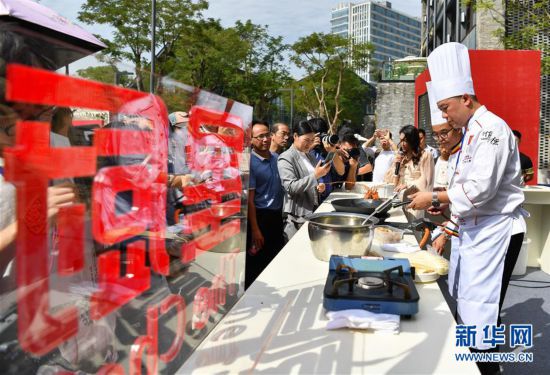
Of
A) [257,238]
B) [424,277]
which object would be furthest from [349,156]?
[424,277]

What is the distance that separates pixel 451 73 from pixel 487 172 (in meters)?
0.61

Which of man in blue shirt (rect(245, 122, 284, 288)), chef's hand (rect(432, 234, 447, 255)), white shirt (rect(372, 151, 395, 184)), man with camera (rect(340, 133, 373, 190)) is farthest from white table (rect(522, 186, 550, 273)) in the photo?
man in blue shirt (rect(245, 122, 284, 288))

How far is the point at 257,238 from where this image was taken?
3461 millimetres

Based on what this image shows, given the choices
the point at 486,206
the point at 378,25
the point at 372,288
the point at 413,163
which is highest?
the point at 378,25

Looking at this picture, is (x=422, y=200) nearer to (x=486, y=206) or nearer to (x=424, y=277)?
(x=486, y=206)

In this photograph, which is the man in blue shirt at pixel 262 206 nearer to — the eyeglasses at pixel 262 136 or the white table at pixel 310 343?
the eyeglasses at pixel 262 136

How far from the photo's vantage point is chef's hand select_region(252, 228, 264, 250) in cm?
343

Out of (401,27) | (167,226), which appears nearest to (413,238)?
(167,226)

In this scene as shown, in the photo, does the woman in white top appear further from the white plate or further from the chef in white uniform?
the white plate

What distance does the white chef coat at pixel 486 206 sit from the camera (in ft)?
7.18

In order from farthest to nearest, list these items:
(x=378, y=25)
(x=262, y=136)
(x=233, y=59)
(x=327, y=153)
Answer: (x=378, y=25) < (x=233, y=59) < (x=327, y=153) < (x=262, y=136)

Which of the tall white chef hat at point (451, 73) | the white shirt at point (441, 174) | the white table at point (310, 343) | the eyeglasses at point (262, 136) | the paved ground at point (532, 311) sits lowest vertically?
the paved ground at point (532, 311)

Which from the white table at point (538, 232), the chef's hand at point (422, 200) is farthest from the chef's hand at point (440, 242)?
the white table at point (538, 232)

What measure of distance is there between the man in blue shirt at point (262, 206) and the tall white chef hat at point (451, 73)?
132 centimetres
